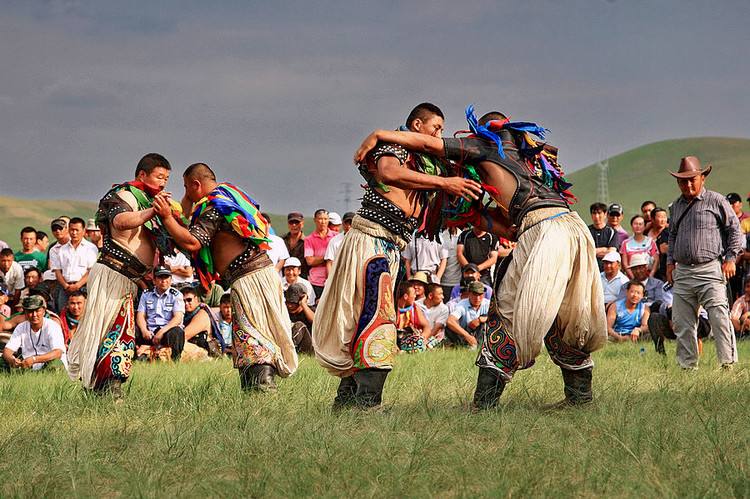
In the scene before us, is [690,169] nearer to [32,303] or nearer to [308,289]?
[308,289]

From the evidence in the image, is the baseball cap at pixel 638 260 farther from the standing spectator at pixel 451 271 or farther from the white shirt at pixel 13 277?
the white shirt at pixel 13 277

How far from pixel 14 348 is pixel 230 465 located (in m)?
6.94

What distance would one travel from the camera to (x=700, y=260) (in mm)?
9164

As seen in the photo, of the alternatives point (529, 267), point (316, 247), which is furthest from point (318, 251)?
point (529, 267)

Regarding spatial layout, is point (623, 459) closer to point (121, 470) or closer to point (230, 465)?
point (230, 465)

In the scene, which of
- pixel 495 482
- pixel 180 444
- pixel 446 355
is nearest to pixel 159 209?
pixel 180 444

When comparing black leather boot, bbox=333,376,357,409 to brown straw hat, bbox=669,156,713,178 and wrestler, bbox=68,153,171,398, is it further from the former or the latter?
brown straw hat, bbox=669,156,713,178

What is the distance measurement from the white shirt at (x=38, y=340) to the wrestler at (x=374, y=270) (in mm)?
5587

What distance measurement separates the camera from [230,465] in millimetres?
4863

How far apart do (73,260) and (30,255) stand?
1.34 metres


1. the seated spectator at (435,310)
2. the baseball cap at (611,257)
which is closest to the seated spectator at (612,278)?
the baseball cap at (611,257)

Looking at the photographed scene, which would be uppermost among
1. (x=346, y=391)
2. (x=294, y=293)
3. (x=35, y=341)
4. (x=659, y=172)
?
(x=659, y=172)

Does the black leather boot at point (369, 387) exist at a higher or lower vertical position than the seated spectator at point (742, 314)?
lower

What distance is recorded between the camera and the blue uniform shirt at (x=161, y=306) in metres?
12.1
